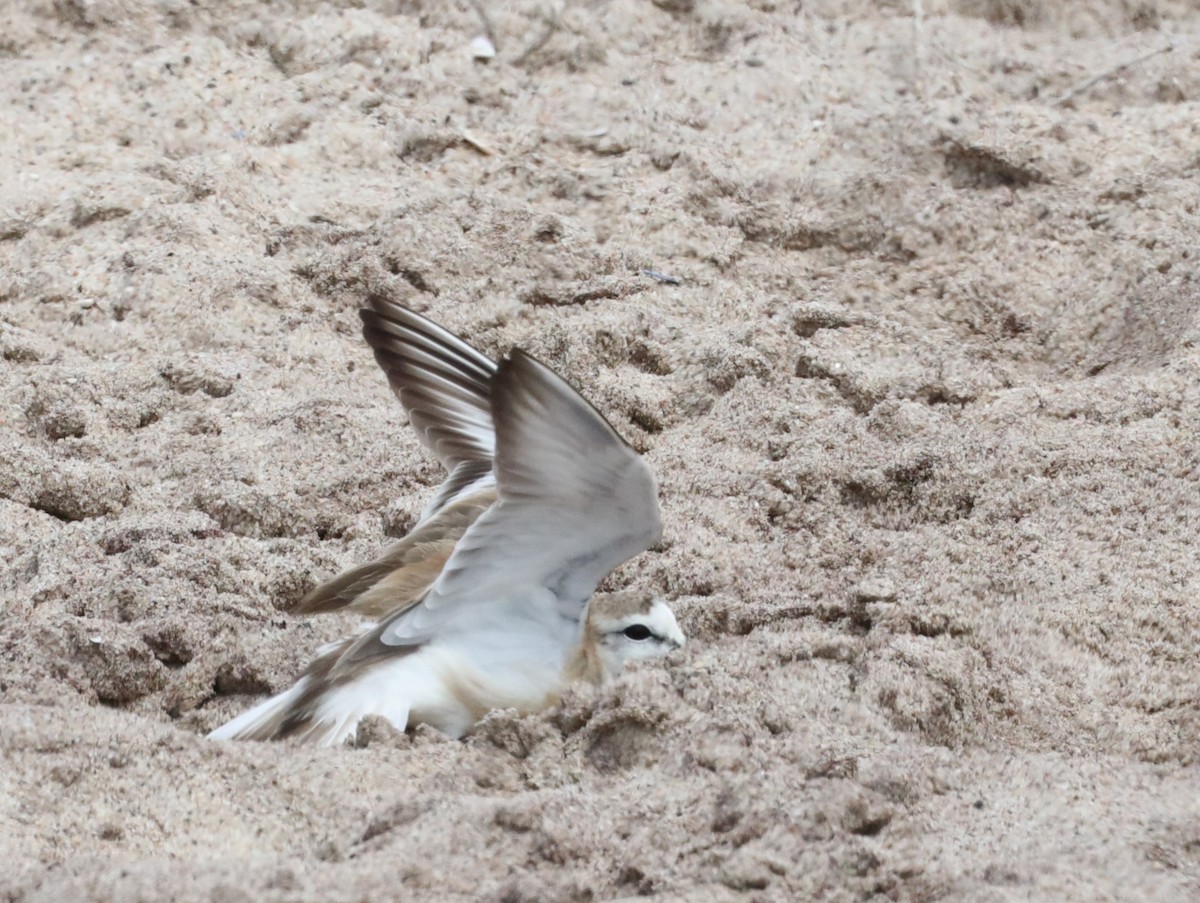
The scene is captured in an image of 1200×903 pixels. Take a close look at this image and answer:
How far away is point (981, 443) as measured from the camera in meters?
3.79

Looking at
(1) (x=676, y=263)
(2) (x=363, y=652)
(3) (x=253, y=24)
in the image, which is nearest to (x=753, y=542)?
(2) (x=363, y=652)

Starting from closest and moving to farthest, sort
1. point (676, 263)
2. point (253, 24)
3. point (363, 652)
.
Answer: point (363, 652)
point (676, 263)
point (253, 24)

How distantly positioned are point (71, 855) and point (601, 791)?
0.80m

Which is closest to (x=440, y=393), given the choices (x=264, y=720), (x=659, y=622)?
(x=659, y=622)

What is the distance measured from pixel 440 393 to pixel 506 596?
0.67 meters

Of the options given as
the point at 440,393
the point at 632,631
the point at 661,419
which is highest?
the point at 440,393

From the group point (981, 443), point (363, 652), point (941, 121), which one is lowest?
point (363, 652)

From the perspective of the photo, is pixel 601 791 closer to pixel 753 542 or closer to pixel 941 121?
pixel 753 542

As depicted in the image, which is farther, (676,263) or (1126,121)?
(1126,121)

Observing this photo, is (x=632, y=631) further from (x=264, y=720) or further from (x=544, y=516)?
(x=264, y=720)

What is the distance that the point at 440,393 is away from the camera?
355 cm

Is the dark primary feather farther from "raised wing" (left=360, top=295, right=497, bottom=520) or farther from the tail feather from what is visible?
the tail feather

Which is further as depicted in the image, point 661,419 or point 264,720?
point 661,419

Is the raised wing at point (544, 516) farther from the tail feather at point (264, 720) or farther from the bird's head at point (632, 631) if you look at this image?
the tail feather at point (264, 720)
